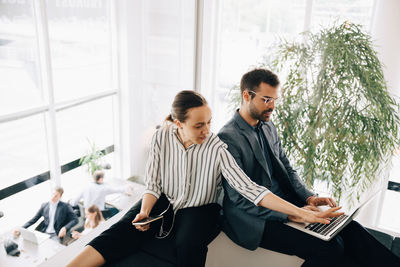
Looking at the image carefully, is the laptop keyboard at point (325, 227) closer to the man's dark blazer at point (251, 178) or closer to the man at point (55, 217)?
the man's dark blazer at point (251, 178)

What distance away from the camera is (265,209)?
5.58 ft

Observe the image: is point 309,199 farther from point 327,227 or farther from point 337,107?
point 337,107

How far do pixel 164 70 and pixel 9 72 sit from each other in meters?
1.63

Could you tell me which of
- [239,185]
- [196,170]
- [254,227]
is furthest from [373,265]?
[196,170]

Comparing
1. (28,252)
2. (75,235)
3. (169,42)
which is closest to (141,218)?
(28,252)

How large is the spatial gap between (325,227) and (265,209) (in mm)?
279

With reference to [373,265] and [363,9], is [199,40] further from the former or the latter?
[373,265]

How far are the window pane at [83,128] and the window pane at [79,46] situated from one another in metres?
0.17

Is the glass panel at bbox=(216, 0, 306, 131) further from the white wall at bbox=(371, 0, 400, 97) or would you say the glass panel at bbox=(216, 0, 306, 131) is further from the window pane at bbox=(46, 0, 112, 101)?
the window pane at bbox=(46, 0, 112, 101)

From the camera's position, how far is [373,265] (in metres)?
1.61

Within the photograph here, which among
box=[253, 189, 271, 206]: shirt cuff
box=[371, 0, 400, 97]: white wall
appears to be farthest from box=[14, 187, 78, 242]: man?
box=[371, 0, 400, 97]: white wall

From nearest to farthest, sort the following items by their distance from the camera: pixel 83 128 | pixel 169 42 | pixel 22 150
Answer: pixel 22 150 → pixel 83 128 → pixel 169 42

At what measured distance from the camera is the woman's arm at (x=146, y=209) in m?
1.70

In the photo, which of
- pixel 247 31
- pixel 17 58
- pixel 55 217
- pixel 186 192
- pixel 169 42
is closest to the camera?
pixel 186 192
